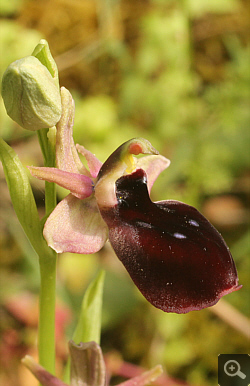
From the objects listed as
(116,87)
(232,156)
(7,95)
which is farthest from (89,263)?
(7,95)

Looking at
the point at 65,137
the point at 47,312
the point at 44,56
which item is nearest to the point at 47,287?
the point at 47,312

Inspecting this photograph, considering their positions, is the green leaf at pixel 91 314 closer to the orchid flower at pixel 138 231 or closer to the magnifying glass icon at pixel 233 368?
the orchid flower at pixel 138 231

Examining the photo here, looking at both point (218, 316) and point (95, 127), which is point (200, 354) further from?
point (95, 127)

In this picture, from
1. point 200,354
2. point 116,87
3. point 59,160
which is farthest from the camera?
point 116,87

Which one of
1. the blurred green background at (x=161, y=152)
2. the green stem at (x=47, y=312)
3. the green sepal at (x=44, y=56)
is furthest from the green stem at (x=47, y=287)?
the blurred green background at (x=161, y=152)

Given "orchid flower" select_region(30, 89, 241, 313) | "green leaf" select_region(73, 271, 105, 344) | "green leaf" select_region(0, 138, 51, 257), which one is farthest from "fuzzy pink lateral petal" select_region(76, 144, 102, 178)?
"green leaf" select_region(73, 271, 105, 344)

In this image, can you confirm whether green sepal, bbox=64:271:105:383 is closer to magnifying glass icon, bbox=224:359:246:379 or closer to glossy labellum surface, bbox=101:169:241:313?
glossy labellum surface, bbox=101:169:241:313

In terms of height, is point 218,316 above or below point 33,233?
below

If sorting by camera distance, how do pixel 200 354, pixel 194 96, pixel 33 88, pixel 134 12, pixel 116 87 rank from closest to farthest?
pixel 33 88 < pixel 200 354 < pixel 194 96 < pixel 116 87 < pixel 134 12
